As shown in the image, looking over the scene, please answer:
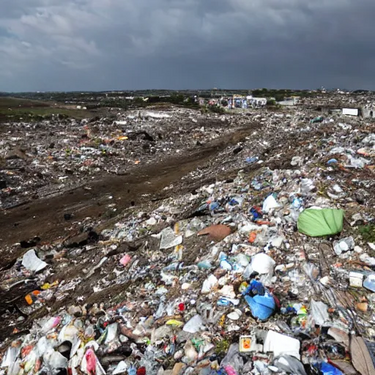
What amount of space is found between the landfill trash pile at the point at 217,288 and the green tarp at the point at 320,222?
1 centimetres

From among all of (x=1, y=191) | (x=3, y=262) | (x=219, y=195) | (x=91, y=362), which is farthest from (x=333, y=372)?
(x=1, y=191)

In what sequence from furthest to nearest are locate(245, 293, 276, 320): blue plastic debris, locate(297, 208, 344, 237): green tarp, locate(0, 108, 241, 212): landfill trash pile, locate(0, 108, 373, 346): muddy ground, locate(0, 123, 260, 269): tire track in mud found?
locate(0, 108, 241, 212): landfill trash pile → locate(0, 123, 260, 269): tire track in mud → locate(0, 108, 373, 346): muddy ground → locate(297, 208, 344, 237): green tarp → locate(245, 293, 276, 320): blue plastic debris

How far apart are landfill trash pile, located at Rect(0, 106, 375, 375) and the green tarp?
14 millimetres

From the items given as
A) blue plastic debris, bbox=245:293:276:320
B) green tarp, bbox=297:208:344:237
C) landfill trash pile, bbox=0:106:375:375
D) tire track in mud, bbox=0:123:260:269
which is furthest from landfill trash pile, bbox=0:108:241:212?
blue plastic debris, bbox=245:293:276:320

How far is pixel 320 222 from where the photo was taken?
4109 millimetres

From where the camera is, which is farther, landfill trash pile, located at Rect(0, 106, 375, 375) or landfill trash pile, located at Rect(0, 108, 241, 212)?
landfill trash pile, located at Rect(0, 108, 241, 212)

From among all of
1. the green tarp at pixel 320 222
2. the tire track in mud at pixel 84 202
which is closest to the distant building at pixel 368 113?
the tire track in mud at pixel 84 202

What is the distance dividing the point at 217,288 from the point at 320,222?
1605mm

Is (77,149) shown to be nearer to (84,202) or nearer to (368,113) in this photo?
(84,202)

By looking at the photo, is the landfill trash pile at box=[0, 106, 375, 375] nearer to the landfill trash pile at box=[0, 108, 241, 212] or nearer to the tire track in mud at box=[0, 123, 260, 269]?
the tire track in mud at box=[0, 123, 260, 269]

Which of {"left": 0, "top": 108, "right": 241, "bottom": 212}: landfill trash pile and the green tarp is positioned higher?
the green tarp

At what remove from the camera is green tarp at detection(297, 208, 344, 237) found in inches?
159

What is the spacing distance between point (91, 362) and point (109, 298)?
1.10m

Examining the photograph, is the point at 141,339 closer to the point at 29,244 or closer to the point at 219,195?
the point at 219,195
